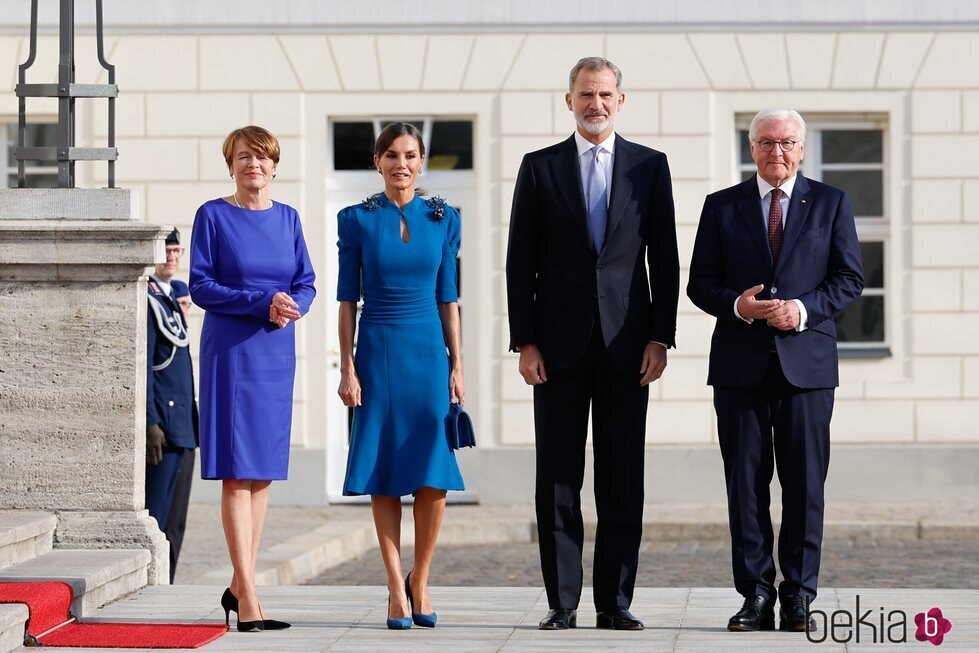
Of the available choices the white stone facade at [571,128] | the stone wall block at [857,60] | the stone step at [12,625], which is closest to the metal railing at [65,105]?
the stone step at [12,625]

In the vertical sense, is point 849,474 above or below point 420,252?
below

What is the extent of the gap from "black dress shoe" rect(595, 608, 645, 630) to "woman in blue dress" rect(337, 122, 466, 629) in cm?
62

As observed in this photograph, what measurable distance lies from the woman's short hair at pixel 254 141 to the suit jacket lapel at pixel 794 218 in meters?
1.86

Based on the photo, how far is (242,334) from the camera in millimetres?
6605

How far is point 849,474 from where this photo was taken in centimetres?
1372

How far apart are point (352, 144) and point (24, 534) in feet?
23.7

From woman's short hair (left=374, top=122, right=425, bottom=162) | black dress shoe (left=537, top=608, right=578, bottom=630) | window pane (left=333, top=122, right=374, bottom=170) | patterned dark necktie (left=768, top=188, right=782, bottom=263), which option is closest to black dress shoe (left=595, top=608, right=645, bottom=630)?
black dress shoe (left=537, top=608, right=578, bottom=630)

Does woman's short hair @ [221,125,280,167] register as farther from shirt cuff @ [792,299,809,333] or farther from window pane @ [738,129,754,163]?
window pane @ [738,129,754,163]

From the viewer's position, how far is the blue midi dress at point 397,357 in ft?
21.3

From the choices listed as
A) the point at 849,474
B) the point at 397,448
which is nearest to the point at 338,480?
the point at 849,474

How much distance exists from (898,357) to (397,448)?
318 inches

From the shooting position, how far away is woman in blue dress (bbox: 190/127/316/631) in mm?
6555

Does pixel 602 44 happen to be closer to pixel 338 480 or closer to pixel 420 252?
pixel 338 480

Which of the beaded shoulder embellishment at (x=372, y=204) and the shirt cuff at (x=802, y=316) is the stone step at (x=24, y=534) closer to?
the beaded shoulder embellishment at (x=372, y=204)
